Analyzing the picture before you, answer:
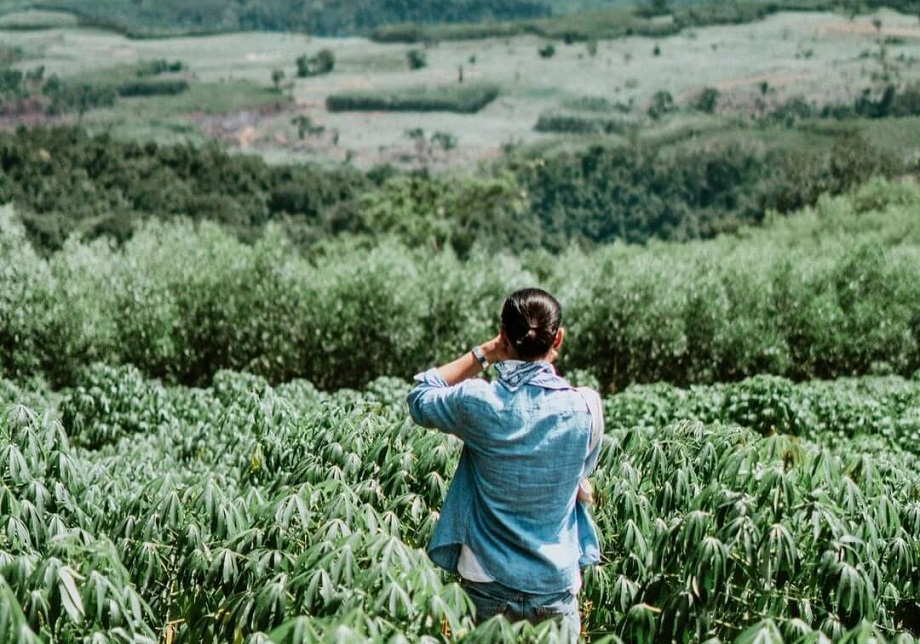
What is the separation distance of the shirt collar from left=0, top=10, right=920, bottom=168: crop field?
93.0 meters

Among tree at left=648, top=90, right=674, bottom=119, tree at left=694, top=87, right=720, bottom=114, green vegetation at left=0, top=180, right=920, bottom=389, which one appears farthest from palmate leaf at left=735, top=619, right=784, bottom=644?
tree at left=648, top=90, right=674, bottom=119

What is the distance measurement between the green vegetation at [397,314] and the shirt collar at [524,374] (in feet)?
79.5

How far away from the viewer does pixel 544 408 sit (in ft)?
15.5

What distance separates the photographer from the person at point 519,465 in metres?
4.68

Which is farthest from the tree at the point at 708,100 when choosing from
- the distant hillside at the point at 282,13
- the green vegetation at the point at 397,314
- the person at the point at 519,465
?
the person at the point at 519,465

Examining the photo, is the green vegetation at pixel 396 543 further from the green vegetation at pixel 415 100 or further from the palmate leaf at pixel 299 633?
the green vegetation at pixel 415 100

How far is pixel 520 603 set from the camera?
4824mm

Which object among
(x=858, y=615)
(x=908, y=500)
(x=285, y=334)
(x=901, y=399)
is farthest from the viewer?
(x=285, y=334)

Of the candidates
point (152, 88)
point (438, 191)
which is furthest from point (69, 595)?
point (152, 88)

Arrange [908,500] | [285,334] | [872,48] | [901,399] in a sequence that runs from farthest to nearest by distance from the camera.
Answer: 1. [872,48]
2. [285,334]
3. [901,399]
4. [908,500]

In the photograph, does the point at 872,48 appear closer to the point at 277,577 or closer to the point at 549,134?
the point at 549,134

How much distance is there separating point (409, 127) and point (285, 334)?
252 ft

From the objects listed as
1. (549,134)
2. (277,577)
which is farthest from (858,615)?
(549,134)

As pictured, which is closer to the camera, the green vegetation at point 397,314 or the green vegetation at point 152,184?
the green vegetation at point 397,314
